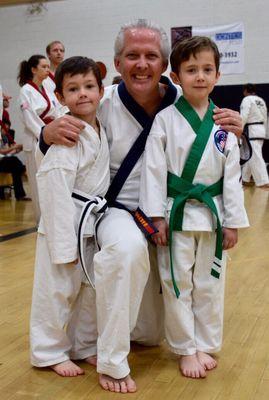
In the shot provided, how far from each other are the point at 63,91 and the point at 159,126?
1.30ft

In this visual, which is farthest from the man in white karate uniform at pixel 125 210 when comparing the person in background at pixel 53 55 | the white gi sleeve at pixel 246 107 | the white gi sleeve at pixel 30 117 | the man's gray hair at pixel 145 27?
the white gi sleeve at pixel 246 107

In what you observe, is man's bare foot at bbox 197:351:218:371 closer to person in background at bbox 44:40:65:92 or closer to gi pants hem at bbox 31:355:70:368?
gi pants hem at bbox 31:355:70:368

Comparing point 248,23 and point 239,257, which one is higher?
point 248,23

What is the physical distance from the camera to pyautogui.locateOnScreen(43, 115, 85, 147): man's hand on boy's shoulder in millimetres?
1951

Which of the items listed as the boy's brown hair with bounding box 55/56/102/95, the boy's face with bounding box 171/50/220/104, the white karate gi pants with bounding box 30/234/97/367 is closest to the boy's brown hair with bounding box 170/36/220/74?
the boy's face with bounding box 171/50/220/104

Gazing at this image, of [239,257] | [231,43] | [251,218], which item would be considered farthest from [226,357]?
[231,43]

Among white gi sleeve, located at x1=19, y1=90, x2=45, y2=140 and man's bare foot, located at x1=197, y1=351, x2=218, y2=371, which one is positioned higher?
white gi sleeve, located at x1=19, y1=90, x2=45, y2=140

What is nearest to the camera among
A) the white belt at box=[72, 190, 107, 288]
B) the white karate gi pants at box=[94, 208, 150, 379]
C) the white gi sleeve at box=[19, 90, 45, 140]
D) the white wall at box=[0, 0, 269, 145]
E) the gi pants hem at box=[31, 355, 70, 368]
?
the white karate gi pants at box=[94, 208, 150, 379]

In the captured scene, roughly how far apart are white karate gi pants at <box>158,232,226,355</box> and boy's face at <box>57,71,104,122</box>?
600mm

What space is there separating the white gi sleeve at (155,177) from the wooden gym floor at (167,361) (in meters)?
0.64

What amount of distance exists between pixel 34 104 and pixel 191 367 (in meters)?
3.66

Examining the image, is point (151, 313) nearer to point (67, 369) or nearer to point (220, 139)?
point (67, 369)

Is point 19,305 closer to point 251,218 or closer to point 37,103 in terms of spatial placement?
point 37,103

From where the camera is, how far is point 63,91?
6.75ft
